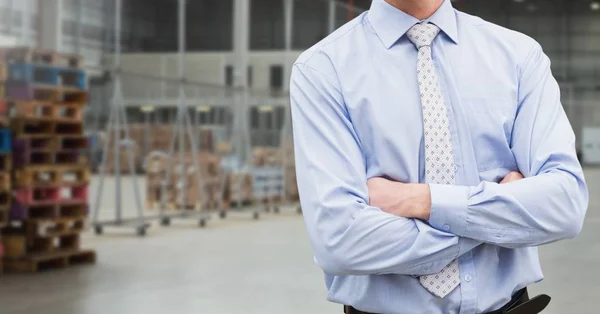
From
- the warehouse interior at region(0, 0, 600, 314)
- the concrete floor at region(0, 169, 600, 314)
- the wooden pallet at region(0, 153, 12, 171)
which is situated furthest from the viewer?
the wooden pallet at region(0, 153, 12, 171)

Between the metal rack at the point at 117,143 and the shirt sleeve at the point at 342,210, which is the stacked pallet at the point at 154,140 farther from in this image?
the shirt sleeve at the point at 342,210

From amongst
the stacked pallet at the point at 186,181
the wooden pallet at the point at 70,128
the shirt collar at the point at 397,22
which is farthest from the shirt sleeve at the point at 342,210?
the stacked pallet at the point at 186,181

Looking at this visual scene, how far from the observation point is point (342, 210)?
164 cm

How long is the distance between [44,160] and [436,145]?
8027 mm

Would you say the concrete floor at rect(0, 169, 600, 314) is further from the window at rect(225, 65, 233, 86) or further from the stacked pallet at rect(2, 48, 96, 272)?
the window at rect(225, 65, 233, 86)

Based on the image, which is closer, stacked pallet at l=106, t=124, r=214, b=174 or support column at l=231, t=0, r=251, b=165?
stacked pallet at l=106, t=124, r=214, b=174

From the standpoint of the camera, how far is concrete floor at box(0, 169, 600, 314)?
22.4 ft

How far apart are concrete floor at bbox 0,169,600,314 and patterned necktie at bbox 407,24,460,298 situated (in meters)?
4.96

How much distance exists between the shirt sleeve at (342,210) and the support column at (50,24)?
9500 millimetres

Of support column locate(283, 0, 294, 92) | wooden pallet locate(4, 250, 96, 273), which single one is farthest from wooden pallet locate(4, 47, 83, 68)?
support column locate(283, 0, 294, 92)

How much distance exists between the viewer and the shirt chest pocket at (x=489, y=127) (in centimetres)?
165

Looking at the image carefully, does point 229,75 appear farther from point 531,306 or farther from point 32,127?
point 531,306

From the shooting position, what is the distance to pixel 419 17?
1.74 m

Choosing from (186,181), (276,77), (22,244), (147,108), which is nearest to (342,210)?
(22,244)
